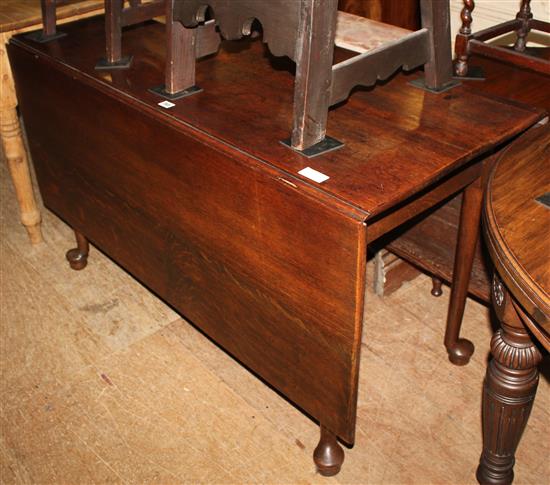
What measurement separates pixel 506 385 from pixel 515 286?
353 mm

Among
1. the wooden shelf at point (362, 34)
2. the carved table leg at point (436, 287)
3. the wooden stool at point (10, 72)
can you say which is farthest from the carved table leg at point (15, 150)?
the carved table leg at point (436, 287)

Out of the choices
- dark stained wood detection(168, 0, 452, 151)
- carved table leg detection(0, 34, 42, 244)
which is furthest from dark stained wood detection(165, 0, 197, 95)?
carved table leg detection(0, 34, 42, 244)

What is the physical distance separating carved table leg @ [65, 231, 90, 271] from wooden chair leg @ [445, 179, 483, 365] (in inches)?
45.8

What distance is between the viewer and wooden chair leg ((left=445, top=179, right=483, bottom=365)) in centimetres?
158

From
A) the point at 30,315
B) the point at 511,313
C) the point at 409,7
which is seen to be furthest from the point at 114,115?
the point at 409,7

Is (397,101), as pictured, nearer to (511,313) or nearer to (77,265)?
(511,313)

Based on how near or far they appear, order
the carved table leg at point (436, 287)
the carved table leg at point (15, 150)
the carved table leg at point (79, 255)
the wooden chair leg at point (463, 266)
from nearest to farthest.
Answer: the wooden chair leg at point (463, 266) < the carved table leg at point (15, 150) < the carved table leg at point (436, 287) < the carved table leg at point (79, 255)

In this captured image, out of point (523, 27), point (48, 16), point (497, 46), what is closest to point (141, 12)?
point (48, 16)

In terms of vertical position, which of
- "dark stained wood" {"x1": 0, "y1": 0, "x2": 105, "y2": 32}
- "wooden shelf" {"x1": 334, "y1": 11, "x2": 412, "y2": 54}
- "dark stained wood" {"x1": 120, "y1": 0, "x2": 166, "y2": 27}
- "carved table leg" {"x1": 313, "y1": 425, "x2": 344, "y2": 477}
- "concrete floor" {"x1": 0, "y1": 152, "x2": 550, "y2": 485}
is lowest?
"concrete floor" {"x1": 0, "y1": 152, "x2": 550, "y2": 485}

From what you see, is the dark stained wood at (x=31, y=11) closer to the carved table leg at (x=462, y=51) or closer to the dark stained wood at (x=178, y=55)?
the dark stained wood at (x=178, y=55)

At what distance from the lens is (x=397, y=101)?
1486 millimetres

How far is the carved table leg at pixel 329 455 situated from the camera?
1582 mm

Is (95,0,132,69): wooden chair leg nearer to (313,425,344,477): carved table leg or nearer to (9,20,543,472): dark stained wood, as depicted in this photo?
(9,20,543,472): dark stained wood

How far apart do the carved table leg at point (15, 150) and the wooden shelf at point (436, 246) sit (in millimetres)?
1177
